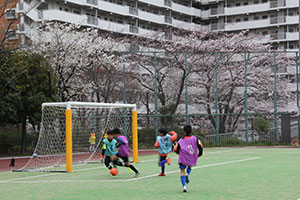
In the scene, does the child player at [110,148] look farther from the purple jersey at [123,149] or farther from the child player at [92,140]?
the child player at [92,140]

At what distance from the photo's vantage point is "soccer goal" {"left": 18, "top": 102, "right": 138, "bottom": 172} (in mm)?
17766

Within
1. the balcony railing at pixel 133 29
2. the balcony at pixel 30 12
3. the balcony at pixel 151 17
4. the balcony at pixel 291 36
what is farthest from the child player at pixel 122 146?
the balcony at pixel 291 36

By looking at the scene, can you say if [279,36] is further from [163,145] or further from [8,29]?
[163,145]

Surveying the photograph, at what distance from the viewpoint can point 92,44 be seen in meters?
33.8

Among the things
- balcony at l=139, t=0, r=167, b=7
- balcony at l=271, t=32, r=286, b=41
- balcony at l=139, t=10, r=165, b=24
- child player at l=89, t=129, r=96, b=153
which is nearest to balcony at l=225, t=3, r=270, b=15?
balcony at l=271, t=32, r=286, b=41

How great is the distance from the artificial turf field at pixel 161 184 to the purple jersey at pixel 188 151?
66 cm

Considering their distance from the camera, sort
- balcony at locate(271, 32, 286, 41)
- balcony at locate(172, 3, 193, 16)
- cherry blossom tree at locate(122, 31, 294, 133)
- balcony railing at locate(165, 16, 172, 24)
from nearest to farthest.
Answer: cherry blossom tree at locate(122, 31, 294, 133), balcony railing at locate(165, 16, 172, 24), balcony at locate(271, 32, 286, 41), balcony at locate(172, 3, 193, 16)

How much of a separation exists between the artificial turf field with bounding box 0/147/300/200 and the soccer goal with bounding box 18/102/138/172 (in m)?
2.19

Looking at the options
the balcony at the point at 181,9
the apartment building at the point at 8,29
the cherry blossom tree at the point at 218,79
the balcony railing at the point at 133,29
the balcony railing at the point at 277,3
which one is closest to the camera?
the apartment building at the point at 8,29

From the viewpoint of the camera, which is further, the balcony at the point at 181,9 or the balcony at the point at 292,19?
the balcony at the point at 181,9

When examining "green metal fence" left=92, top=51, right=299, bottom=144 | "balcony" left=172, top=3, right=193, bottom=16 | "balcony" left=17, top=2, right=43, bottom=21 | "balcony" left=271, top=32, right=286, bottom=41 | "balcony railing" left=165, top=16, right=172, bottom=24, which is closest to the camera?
"green metal fence" left=92, top=51, right=299, bottom=144

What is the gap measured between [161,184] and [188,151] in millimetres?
1811

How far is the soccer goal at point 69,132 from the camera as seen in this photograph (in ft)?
58.3

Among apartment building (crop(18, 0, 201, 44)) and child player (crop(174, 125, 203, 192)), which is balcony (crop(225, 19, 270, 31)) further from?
child player (crop(174, 125, 203, 192))
